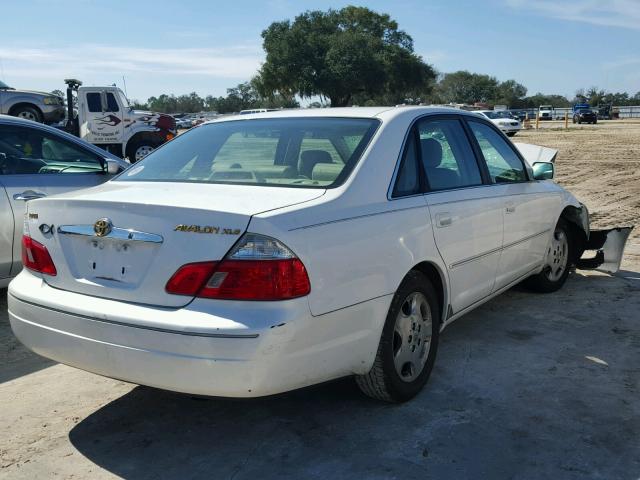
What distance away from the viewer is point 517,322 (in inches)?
200

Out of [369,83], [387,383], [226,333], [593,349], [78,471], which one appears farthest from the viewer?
[369,83]

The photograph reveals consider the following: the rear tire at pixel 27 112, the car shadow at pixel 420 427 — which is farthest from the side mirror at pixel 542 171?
the rear tire at pixel 27 112

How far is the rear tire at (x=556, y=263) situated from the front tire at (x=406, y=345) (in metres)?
2.25

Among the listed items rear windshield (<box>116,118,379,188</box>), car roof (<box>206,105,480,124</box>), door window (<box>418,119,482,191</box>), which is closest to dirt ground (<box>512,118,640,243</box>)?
door window (<box>418,119,482,191</box>)

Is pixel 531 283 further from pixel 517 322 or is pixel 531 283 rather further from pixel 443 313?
pixel 443 313

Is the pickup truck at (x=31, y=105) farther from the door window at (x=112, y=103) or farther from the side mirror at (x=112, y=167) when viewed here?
the side mirror at (x=112, y=167)

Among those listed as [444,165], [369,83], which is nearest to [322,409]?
[444,165]

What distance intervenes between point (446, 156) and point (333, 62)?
51.2m

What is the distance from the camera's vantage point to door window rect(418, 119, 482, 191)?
3.94 m

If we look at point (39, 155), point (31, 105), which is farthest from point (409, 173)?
point (31, 105)

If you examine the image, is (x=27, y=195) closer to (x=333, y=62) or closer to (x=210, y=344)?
(x=210, y=344)

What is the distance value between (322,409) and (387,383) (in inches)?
16.1

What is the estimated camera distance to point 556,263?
5.88 meters

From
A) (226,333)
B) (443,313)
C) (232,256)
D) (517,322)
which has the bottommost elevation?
(517,322)
